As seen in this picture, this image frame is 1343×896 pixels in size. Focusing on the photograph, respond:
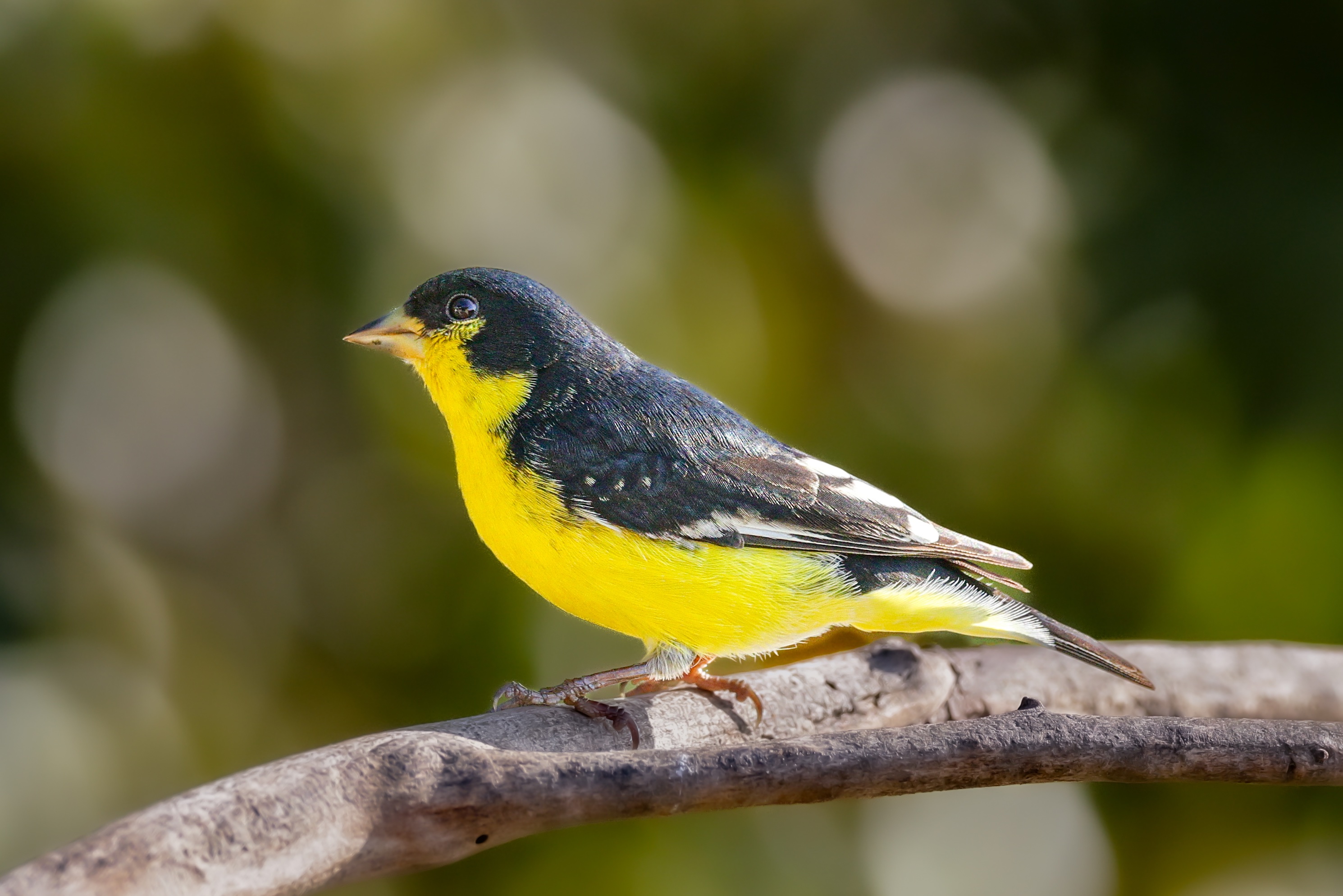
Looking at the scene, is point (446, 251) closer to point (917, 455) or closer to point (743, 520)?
point (917, 455)

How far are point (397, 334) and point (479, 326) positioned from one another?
0.14 meters

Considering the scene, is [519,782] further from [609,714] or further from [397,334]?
[397,334]

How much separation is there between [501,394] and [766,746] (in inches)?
35.9

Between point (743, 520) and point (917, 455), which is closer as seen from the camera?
point (743, 520)

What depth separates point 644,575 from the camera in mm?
1835

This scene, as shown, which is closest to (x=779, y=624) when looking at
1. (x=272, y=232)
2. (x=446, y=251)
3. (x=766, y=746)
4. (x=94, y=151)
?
(x=766, y=746)

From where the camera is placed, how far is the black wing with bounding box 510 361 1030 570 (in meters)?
1.86

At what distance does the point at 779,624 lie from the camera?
1923 millimetres

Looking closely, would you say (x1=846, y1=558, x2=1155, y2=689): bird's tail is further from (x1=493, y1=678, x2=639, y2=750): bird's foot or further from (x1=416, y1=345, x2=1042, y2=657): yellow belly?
(x1=493, y1=678, x2=639, y2=750): bird's foot

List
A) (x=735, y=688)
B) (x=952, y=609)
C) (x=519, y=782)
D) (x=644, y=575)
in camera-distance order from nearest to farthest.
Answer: (x=519, y=782), (x=644, y=575), (x=952, y=609), (x=735, y=688)

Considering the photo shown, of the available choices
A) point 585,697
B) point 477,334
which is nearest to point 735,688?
point 585,697

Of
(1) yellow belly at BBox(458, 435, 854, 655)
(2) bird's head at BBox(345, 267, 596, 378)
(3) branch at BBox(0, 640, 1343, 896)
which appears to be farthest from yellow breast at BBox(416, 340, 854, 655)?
(3) branch at BBox(0, 640, 1343, 896)

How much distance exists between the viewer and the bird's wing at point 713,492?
186cm

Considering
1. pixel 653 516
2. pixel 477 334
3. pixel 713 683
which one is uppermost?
pixel 477 334
